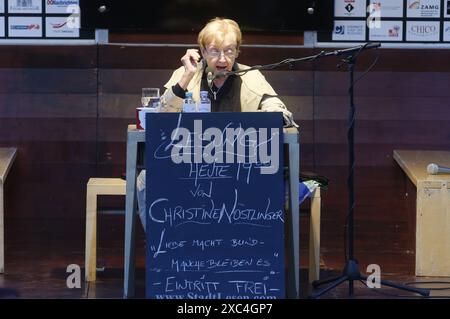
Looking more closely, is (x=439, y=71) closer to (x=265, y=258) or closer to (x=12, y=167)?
(x=265, y=258)

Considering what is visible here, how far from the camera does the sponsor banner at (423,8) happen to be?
306 inches

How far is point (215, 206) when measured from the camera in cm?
604

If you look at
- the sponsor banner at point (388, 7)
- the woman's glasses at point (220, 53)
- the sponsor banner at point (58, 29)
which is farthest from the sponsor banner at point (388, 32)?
the sponsor banner at point (58, 29)

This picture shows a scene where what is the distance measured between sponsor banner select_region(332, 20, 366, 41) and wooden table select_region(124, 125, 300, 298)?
5.71 ft

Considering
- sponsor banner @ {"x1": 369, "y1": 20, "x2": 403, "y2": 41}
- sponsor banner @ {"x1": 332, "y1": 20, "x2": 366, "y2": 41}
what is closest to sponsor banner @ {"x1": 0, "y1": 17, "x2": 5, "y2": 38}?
sponsor banner @ {"x1": 332, "y1": 20, "x2": 366, "y2": 41}

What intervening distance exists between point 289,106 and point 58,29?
169cm

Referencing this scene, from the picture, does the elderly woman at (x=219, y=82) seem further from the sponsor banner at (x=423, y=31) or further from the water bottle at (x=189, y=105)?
the sponsor banner at (x=423, y=31)

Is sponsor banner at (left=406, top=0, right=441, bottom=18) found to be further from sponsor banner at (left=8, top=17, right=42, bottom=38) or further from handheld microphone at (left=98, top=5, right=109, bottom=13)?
sponsor banner at (left=8, top=17, right=42, bottom=38)

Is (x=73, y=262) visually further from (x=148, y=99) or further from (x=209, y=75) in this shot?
(x=209, y=75)

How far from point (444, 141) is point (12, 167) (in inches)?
119

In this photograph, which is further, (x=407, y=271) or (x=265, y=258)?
(x=407, y=271)

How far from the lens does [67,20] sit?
773 cm
